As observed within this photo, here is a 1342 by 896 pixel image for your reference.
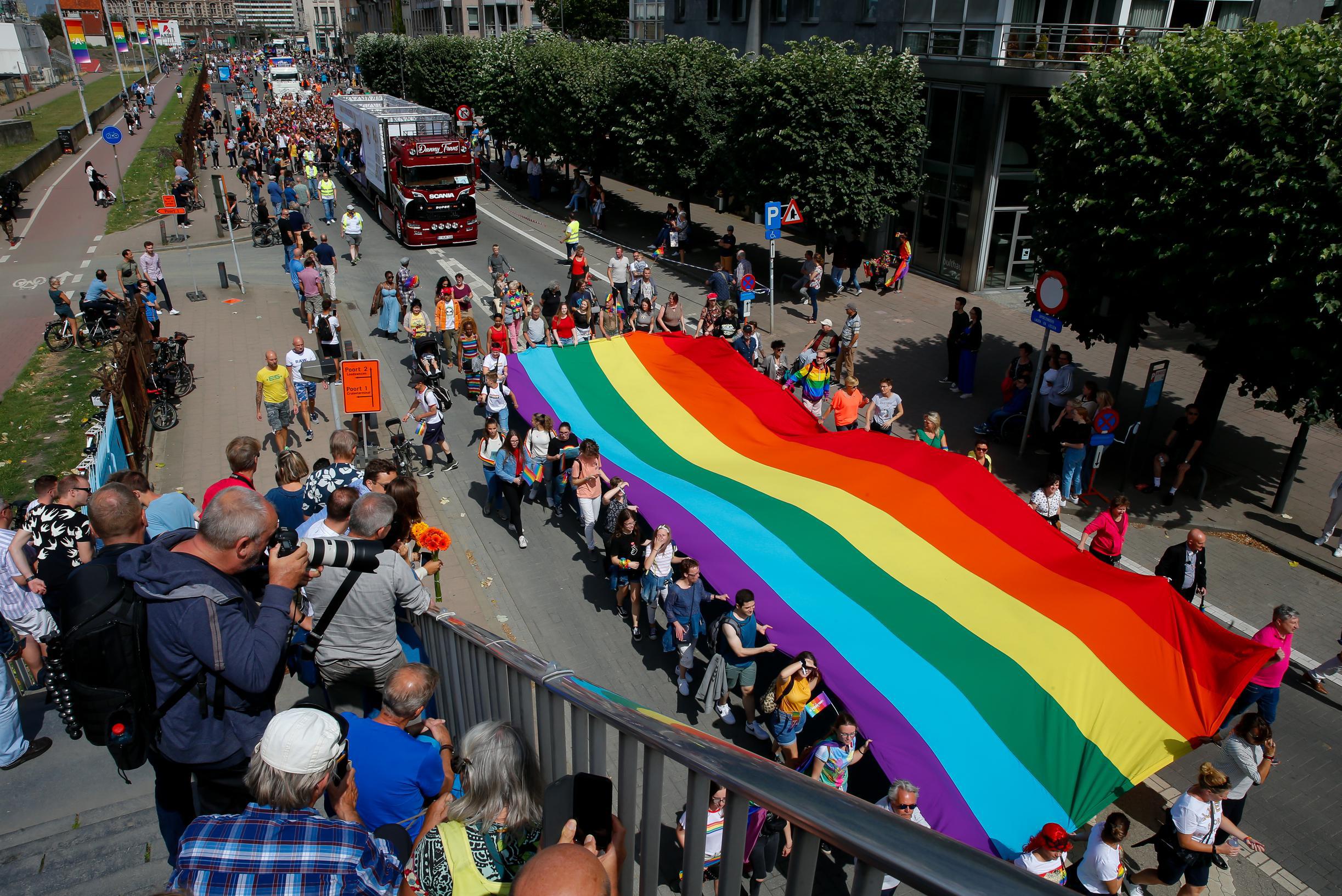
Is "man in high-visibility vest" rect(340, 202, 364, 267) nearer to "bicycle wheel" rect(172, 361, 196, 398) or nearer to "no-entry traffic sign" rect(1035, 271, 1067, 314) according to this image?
"bicycle wheel" rect(172, 361, 196, 398)

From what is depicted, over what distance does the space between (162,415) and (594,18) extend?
5326 centimetres

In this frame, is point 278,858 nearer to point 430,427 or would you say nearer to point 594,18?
point 430,427

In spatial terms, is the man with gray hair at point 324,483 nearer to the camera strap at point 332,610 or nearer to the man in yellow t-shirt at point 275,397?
the camera strap at point 332,610

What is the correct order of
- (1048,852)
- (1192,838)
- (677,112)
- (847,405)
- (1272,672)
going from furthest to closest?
(677,112) → (847,405) → (1272,672) → (1192,838) → (1048,852)

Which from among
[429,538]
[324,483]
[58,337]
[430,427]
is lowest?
[58,337]

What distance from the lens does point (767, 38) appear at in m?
30.2

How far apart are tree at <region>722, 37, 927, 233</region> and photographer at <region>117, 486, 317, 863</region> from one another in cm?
1926

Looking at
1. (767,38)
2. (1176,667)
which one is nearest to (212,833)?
(1176,667)

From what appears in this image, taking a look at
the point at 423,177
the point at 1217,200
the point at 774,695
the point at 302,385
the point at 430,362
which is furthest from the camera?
the point at 423,177

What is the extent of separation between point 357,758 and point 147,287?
1908cm

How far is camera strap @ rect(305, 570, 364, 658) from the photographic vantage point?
496 centimetres

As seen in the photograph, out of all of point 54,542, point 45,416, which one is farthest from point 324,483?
point 45,416

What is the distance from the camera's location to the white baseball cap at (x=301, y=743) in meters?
3.13

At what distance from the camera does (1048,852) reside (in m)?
5.84
